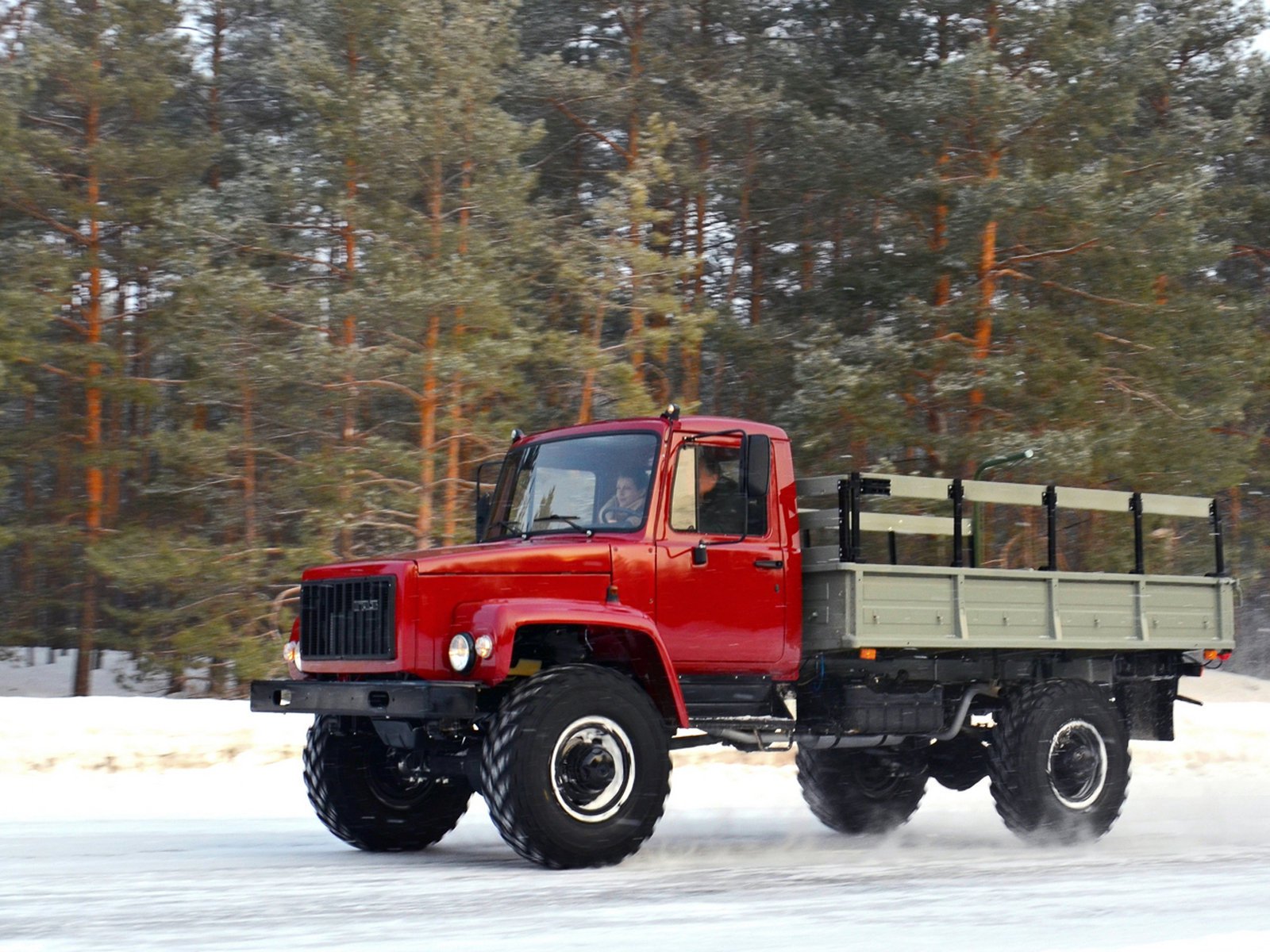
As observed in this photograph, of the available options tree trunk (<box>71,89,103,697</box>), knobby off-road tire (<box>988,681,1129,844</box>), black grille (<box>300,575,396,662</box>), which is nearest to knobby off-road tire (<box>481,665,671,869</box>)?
black grille (<box>300,575,396,662</box>)

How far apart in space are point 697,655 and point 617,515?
3.05ft

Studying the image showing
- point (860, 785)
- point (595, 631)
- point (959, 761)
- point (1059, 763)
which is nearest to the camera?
point (595, 631)

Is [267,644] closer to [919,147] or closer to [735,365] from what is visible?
[735,365]

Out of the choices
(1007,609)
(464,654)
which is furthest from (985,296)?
(464,654)

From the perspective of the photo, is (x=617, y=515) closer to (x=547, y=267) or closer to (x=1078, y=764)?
(x=1078, y=764)

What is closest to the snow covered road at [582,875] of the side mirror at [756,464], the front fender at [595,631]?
the front fender at [595,631]

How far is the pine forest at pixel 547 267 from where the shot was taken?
82.5ft

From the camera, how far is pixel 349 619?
9211 millimetres

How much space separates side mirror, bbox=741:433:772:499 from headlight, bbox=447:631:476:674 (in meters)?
1.89

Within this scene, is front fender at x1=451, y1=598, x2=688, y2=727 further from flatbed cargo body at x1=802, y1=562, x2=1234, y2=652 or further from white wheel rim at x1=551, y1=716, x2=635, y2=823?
flatbed cargo body at x1=802, y1=562, x2=1234, y2=652

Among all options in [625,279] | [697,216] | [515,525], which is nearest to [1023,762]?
[515,525]

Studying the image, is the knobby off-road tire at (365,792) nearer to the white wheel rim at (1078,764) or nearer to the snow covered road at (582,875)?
the snow covered road at (582,875)

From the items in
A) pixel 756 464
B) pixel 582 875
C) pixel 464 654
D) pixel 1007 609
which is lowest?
pixel 582 875

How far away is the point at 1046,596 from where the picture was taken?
11.0 metres
